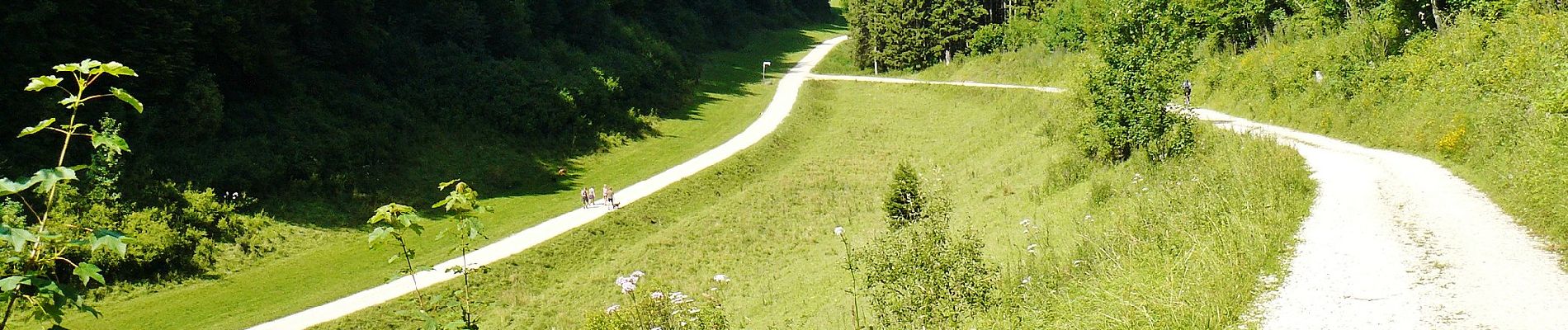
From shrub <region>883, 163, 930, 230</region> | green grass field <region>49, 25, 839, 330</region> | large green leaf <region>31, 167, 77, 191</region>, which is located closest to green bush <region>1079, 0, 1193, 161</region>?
shrub <region>883, 163, 930, 230</region>

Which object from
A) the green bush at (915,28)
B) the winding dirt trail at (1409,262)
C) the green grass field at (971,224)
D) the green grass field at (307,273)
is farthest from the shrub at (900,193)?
the green bush at (915,28)

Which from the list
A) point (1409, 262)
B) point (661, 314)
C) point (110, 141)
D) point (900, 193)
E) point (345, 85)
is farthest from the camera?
point (345, 85)

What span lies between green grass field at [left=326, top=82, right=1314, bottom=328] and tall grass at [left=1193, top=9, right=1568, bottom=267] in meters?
2.79

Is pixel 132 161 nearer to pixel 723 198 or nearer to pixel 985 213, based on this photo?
pixel 723 198

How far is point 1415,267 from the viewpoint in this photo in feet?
31.3

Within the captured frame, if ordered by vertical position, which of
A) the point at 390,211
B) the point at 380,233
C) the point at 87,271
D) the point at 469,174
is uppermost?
the point at 87,271

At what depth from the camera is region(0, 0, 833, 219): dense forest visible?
27328mm

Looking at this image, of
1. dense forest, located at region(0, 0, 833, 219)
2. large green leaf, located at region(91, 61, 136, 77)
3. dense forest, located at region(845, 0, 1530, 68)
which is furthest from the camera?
dense forest, located at region(0, 0, 833, 219)

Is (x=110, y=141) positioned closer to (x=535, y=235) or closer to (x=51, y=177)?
(x=51, y=177)

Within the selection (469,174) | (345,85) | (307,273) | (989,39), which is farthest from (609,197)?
(989,39)

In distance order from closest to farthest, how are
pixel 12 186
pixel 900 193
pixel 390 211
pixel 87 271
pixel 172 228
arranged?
pixel 12 186 < pixel 87 271 < pixel 390 211 < pixel 900 193 < pixel 172 228

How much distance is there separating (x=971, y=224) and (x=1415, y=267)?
1378 centimetres

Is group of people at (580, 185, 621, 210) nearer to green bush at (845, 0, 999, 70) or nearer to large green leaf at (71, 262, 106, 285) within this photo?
large green leaf at (71, 262, 106, 285)

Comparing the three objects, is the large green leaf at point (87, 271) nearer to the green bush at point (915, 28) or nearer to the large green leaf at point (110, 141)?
the large green leaf at point (110, 141)
